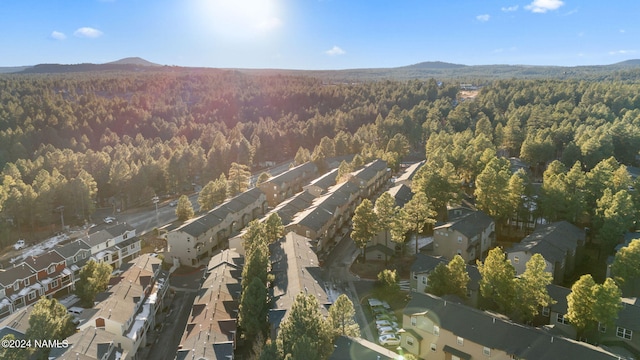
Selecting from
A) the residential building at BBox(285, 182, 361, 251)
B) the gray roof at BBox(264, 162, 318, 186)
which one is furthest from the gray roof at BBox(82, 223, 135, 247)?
the gray roof at BBox(264, 162, 318, 186)

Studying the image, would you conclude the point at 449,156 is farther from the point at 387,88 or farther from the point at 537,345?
the point at 387,88

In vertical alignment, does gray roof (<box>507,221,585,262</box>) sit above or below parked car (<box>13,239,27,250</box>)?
above

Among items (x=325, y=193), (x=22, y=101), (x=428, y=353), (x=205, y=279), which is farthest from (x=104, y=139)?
(x=428, y=353)

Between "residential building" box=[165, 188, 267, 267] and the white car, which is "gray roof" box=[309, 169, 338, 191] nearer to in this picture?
"residential building" box=[165, 188, 267, 267]

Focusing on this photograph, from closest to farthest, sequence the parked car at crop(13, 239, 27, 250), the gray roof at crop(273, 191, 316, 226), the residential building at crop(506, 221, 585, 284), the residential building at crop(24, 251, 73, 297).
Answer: the residential building at crop(506, 221, 585, 284) < the residential building at crop(24, 251, 73, 297) < the gray roof at crop(273, 191, 316, 226) < the parked car at crop(13, 239, 27, 250)

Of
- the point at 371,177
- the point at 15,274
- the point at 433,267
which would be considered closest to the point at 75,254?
the point at 15,274

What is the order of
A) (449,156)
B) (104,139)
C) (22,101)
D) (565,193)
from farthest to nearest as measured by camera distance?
(22,101)
(104,139)
(449,156)
(565,193)
